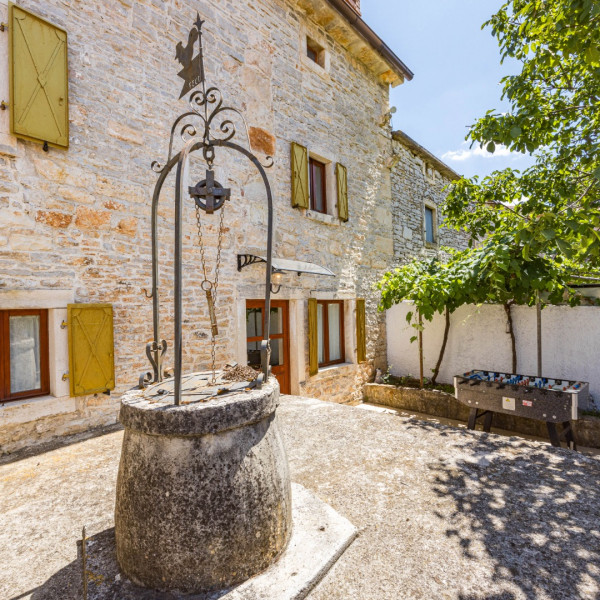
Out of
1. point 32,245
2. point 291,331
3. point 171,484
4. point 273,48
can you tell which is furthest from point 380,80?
point 171,484

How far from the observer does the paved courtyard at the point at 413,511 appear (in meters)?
1.61

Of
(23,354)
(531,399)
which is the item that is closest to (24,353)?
(23,354)

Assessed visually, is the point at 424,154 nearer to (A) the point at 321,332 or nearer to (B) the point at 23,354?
(A) the point at 321,332

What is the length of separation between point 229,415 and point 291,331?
15.5ft

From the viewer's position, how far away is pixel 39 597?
154 cm

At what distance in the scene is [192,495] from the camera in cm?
142

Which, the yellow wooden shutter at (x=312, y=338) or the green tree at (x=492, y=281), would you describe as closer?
the green tree at (x=492, y=281)

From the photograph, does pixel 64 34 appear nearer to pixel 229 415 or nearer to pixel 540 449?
pixel 229 415

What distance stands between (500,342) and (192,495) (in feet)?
22.2

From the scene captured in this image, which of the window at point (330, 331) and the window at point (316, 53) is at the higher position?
the window at point (316, 53)

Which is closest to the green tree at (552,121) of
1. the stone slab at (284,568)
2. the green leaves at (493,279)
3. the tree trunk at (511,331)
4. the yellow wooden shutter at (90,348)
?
the green leaves at (493,279)

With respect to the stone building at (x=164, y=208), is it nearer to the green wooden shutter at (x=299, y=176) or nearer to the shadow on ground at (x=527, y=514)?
the green wooden shutter at (x=299, y=176)

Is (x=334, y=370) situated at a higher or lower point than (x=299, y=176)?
lower

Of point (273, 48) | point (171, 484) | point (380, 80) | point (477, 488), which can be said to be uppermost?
point (380, 80)
